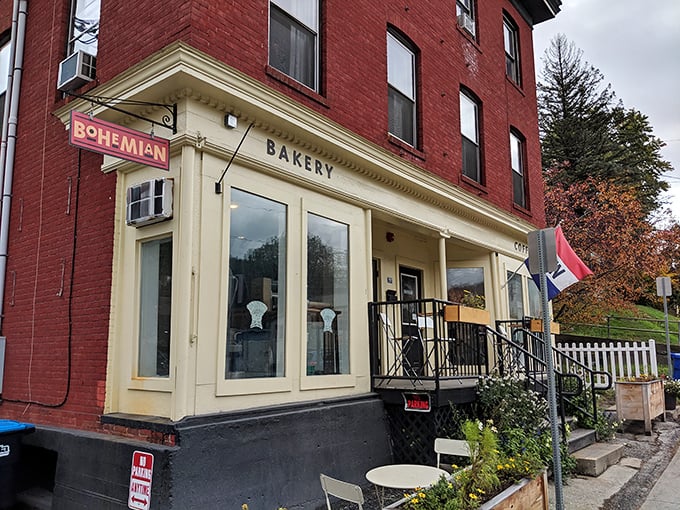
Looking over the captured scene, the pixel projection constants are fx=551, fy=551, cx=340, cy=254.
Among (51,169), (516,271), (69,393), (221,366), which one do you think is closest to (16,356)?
(69,393)

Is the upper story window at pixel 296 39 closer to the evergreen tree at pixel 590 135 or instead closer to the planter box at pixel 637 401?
the planter box at pixel 637 401

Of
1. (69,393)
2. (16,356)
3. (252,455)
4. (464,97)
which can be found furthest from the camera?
(464,97)

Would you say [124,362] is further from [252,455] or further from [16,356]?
[16,356]

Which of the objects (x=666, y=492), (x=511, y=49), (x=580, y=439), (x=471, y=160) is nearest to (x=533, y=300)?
(x=471, y=160)

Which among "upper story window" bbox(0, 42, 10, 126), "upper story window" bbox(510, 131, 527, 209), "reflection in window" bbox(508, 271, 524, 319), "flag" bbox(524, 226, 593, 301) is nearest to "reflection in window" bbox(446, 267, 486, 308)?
"reflection in window" bbox(508, 271, 524, 319)

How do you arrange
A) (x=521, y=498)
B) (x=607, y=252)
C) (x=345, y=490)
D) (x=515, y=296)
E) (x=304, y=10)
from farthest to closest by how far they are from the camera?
1. (x=607, y=252)
2. (x=515, y=296)
3. (x=304, y=10)
4. (x=521, y=498)
5. (x=345, y=490)

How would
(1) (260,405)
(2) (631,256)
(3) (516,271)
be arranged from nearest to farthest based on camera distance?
1. (1) (260,405)
2. (3) (516,271)
3. (2) (631,256)

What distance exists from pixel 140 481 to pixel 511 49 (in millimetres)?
12925

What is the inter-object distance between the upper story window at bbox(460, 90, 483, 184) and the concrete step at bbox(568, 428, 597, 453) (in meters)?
5.03

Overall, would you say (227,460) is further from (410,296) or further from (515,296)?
(515,296)

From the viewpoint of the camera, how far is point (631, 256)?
19.0m

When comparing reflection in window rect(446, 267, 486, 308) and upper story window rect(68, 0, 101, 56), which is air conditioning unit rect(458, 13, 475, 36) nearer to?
reflection in window rect(446, 267, 486, 308)

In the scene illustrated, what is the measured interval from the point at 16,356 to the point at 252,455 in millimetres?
3853

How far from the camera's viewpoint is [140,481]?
470 centimetres
